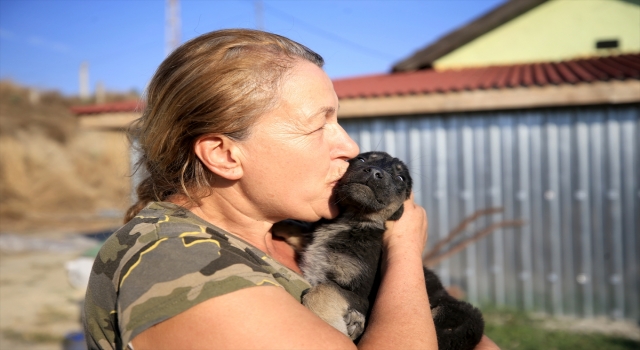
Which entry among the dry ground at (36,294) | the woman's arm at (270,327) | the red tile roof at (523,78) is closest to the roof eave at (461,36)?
the red tile roof at (523,78)

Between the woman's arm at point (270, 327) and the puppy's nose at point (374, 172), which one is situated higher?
the puppy's nose at point (374, 172)

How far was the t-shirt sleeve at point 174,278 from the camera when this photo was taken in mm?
1362

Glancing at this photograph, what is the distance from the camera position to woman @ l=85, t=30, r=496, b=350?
54.4 inches

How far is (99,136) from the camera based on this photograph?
94.2ft

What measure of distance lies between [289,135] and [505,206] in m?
6.33

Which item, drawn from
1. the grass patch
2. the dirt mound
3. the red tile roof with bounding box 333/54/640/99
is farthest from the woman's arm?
the dirt mound

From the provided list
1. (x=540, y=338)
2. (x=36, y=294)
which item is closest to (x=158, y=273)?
(x=540, y=338)

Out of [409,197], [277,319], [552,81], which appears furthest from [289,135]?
[552,81]

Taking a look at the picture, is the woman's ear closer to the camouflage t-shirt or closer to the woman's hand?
the camouflage t-shirt

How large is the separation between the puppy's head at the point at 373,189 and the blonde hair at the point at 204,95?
1.96ft

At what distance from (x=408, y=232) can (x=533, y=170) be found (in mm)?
5768

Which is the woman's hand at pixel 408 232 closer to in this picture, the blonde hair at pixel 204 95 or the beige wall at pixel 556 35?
the blonde hair at pixel 204 95

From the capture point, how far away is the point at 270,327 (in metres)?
1.40

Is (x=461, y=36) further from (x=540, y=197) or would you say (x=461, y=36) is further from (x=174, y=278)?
(x=174, y=278)
